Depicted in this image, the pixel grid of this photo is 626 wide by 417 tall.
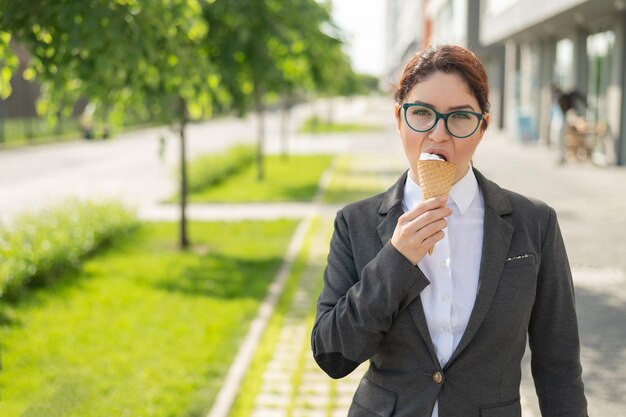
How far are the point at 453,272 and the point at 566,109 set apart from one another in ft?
60.8

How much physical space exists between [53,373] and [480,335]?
451cm

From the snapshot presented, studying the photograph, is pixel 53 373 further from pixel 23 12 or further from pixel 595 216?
pixel 595 216

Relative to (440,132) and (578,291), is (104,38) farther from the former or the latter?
(578,291)

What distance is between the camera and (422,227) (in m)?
1.96

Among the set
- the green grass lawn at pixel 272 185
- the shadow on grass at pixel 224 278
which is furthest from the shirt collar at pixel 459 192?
the green grass lawn at pixel 272 185

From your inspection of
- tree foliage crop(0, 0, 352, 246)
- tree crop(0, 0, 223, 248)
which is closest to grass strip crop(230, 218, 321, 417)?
tree foliage crop(0, 0, 352, 246)

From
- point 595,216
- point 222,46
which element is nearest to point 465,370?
point 222,46

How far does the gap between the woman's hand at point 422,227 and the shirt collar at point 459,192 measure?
220 mm

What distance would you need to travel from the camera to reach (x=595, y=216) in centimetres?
1244

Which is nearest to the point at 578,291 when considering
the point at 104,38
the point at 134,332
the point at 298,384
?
the point at 298,384

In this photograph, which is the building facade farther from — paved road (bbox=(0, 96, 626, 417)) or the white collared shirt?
the white collared shirt

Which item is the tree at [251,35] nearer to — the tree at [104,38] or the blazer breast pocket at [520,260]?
the tree at [104,38]

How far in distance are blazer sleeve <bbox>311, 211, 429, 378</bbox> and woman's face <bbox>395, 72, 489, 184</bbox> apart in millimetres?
287

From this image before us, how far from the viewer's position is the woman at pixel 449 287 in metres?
A: 2.08
